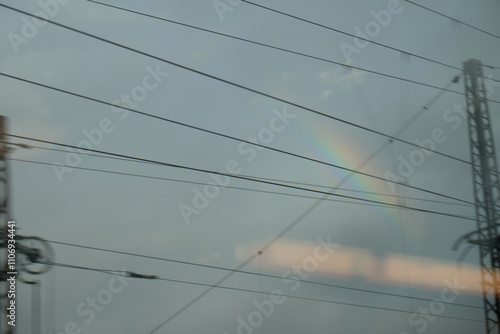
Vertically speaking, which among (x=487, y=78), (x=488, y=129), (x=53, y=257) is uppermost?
(x=487, y=78)

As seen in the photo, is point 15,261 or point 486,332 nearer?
point 15,261

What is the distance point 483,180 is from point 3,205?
12092 millimetres

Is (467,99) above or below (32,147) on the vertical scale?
above

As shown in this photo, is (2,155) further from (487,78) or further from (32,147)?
(487,78)

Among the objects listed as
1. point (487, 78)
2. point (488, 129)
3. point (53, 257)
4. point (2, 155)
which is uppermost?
point (487, 78)

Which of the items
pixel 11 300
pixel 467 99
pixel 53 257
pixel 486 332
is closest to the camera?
pixel 11 300

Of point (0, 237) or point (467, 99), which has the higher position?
point (467, 99)

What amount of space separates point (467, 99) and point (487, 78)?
2.88 feet

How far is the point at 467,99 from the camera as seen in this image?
23094mm

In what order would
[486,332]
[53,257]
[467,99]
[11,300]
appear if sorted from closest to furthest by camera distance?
[11,300] → [53,257] → [486,332] → [467,99]

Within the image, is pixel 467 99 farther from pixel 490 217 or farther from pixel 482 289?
pixel 482 289

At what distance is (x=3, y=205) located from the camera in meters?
15.8

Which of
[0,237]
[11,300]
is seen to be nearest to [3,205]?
[0,237]

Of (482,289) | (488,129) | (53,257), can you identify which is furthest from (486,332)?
(53,257)
